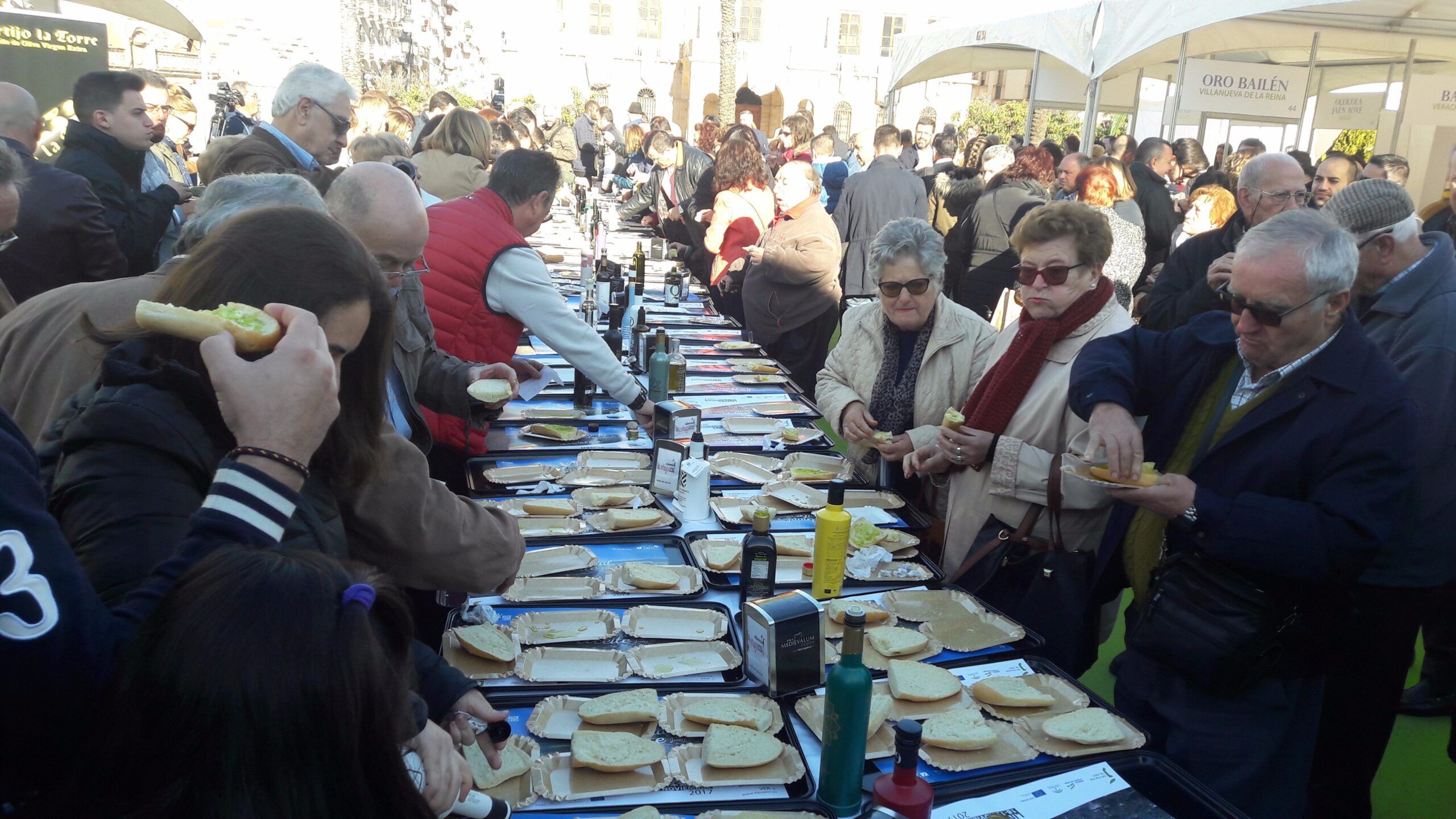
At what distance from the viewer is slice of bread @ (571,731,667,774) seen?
5.04 ft

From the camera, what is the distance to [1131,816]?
154 centimetres

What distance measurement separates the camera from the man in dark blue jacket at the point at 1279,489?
184 centimetres

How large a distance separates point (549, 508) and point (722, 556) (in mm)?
608

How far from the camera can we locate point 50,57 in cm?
665

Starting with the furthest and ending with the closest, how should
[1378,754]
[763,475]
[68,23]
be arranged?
[68,23] < [763,475] < [1378,754]

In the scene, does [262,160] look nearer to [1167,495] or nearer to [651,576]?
[651,576]

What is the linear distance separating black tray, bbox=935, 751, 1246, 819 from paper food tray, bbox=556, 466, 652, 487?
1548 millimetres

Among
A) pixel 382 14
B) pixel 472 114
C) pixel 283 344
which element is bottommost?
pixel 283 344

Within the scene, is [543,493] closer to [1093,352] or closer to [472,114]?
[1093,352]

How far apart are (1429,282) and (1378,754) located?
4.53ft

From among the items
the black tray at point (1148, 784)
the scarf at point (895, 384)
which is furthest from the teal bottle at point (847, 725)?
the scarf at point (895, 384)

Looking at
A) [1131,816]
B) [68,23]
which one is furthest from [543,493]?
[68,23]

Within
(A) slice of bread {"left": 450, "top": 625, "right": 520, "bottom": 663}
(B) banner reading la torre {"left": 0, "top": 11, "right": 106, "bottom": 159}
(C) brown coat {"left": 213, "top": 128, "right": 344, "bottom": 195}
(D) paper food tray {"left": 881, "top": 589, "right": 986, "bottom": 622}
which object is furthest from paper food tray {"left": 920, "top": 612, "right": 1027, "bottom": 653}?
(B) banner reading la torre {"left": 0, "top": 11, "right": 106, "bottom": 159}

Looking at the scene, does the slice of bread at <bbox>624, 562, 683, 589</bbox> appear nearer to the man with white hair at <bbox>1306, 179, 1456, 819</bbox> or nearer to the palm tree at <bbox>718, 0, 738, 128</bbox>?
the man with white hair at <bbox>1306, 179, 1456, 819</bbox>
